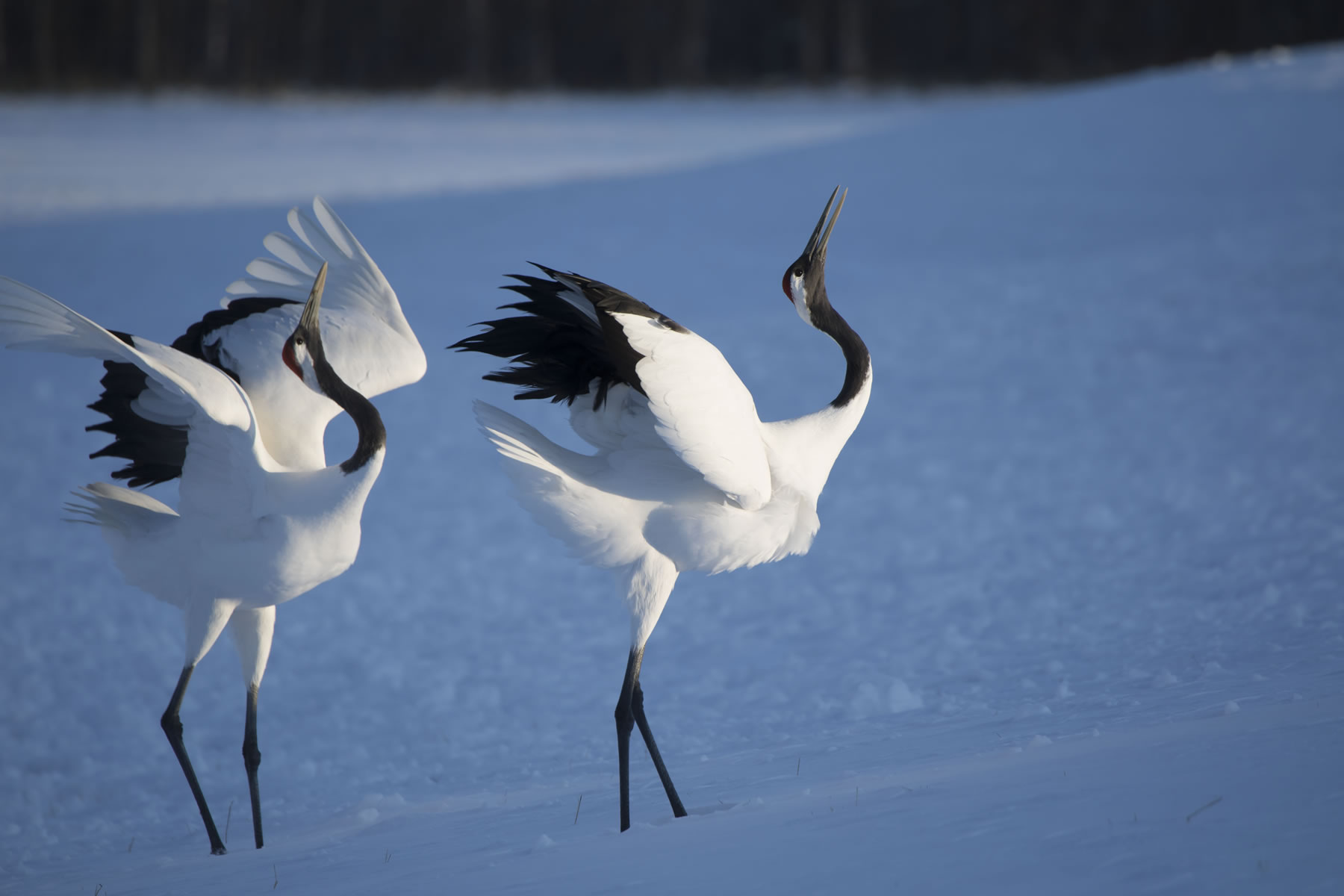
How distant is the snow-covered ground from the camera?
2.93 metres

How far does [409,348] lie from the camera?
12.5 feet

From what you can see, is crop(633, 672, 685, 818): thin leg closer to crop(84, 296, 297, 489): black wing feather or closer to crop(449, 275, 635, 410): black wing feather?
crop(449, 275, 635, 410): black wing feather

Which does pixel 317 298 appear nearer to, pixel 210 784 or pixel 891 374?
pixel 210 784

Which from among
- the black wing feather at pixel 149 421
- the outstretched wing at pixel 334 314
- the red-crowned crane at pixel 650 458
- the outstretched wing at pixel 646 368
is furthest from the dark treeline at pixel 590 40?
the outstretched wing at pixel 646 368

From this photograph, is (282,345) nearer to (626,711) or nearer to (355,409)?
(355,409)

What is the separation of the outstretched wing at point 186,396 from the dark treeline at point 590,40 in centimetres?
1862

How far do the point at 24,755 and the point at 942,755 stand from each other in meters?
3.76

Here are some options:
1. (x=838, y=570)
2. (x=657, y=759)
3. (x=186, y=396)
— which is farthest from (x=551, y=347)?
(x=838, y=570)

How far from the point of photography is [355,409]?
337 centimetres

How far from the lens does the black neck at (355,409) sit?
3.33m

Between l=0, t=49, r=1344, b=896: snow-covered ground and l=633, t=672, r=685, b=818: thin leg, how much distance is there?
0.24 feet

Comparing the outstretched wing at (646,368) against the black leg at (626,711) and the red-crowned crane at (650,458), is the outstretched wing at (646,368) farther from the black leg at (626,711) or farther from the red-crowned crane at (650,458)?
the black leg at (626,711)

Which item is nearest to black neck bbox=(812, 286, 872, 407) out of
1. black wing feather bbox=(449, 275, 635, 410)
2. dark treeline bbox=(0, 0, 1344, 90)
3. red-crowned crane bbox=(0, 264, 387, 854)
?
black wing feather bbox=(449, 275, 635, 410)

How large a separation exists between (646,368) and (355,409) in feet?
3.13
